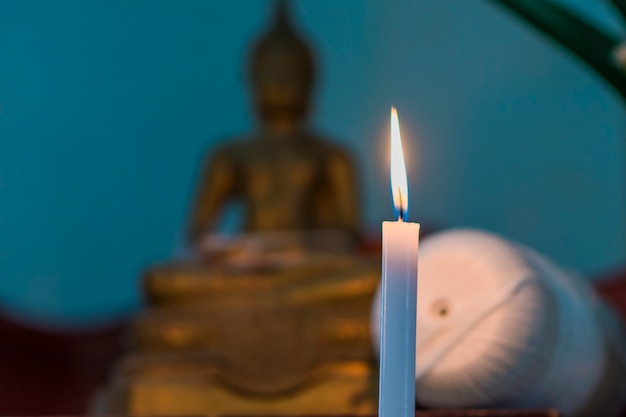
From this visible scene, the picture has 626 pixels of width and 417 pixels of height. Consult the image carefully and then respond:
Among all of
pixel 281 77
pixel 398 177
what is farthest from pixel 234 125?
pixel 398 177

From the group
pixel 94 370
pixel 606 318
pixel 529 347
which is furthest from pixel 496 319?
pixel 94 370

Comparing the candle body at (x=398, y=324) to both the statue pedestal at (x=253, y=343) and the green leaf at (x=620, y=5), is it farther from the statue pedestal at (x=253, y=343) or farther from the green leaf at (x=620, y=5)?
the statue pedestal at (x=253, y=343)

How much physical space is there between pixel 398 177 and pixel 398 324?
0.26 ft

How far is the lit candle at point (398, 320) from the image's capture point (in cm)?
63

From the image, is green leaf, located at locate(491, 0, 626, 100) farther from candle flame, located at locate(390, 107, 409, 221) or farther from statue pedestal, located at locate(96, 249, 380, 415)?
statue pedestal, located at locate(96, 249, 380, 415)

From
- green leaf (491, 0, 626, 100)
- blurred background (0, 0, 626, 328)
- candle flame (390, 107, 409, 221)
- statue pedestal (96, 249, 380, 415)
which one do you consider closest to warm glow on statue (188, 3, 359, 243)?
blurred background (0, 0, 626, 328)

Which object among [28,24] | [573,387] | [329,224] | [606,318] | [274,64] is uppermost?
[28,24]

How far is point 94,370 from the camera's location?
2.96 m

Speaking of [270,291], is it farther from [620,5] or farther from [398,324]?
[398,324]

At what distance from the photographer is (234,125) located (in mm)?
3500

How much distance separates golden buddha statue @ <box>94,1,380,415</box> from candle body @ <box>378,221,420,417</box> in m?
1.10

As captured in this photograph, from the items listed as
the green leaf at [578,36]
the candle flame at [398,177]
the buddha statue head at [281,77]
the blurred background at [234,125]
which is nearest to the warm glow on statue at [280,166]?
the buddha statue head at [281,77]

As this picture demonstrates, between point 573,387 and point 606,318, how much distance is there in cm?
20

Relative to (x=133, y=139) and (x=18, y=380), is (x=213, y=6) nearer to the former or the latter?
(x=133, y=139)
